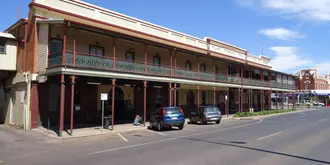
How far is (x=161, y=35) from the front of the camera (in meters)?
30.6

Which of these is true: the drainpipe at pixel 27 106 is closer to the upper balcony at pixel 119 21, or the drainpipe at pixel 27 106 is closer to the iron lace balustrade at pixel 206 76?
the upper balcony at pixel 119 21

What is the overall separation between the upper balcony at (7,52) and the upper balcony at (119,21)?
401 centimetres

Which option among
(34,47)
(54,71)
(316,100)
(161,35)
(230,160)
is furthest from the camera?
(316,100)

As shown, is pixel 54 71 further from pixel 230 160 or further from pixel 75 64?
pixel 230 160

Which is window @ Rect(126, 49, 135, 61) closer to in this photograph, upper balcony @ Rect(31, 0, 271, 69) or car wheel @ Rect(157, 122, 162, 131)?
upper balcony @ Rect(31, 0, 271, 69)

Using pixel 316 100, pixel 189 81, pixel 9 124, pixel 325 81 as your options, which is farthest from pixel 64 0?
pixel 325 81

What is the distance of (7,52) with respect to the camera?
2280 cm

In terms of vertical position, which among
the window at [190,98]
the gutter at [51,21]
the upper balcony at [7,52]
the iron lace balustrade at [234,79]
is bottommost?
the window at [190,98]

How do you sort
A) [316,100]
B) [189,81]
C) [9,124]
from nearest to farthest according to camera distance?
[9,124], [189,81], [316,100]

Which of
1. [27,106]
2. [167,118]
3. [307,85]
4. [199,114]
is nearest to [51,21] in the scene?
[27,106]

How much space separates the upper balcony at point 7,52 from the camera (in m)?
22.6

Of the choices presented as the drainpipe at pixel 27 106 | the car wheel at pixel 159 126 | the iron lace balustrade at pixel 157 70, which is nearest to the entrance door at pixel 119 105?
the iron lace balustrade at pixel 157 70

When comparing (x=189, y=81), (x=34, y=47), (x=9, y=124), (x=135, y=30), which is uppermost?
(x=135, y=30)

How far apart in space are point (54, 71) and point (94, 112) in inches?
269
